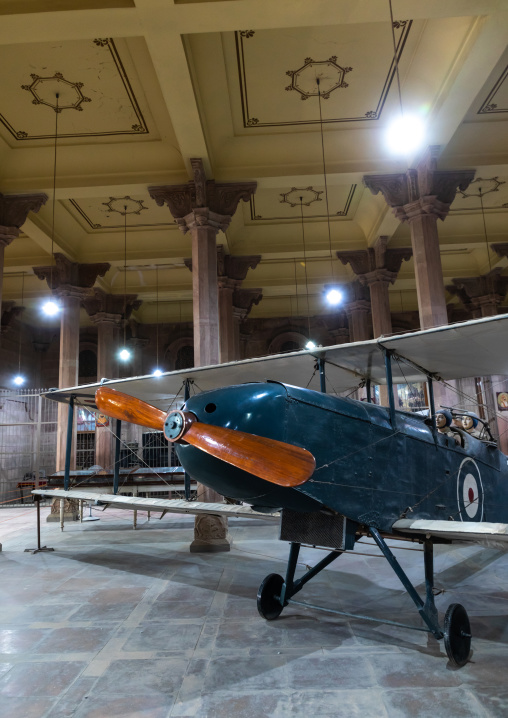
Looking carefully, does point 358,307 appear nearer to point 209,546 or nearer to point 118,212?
point 118,212

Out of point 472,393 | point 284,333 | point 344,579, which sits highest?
point 284,333

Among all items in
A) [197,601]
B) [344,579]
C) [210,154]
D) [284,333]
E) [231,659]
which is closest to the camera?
[231,659]

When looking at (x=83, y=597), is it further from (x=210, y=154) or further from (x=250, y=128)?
(x=250, y=128)

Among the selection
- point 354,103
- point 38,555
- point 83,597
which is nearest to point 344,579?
point 83,597

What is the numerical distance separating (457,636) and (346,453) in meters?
1.61

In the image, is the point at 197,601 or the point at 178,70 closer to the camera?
the point at 197,601

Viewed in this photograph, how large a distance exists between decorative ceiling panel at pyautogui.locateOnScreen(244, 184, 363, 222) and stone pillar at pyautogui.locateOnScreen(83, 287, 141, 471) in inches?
264

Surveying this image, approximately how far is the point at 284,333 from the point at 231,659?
20.5 meters

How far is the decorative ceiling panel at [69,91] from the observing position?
25.2ft

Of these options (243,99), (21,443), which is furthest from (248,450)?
(21,443)

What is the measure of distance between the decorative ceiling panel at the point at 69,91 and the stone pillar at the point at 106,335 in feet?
26.2

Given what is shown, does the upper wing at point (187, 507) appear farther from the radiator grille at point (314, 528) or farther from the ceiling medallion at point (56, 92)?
the ceiling medallion at point (56, 92)

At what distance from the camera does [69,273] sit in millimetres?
13961

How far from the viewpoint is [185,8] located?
6.27 metres
